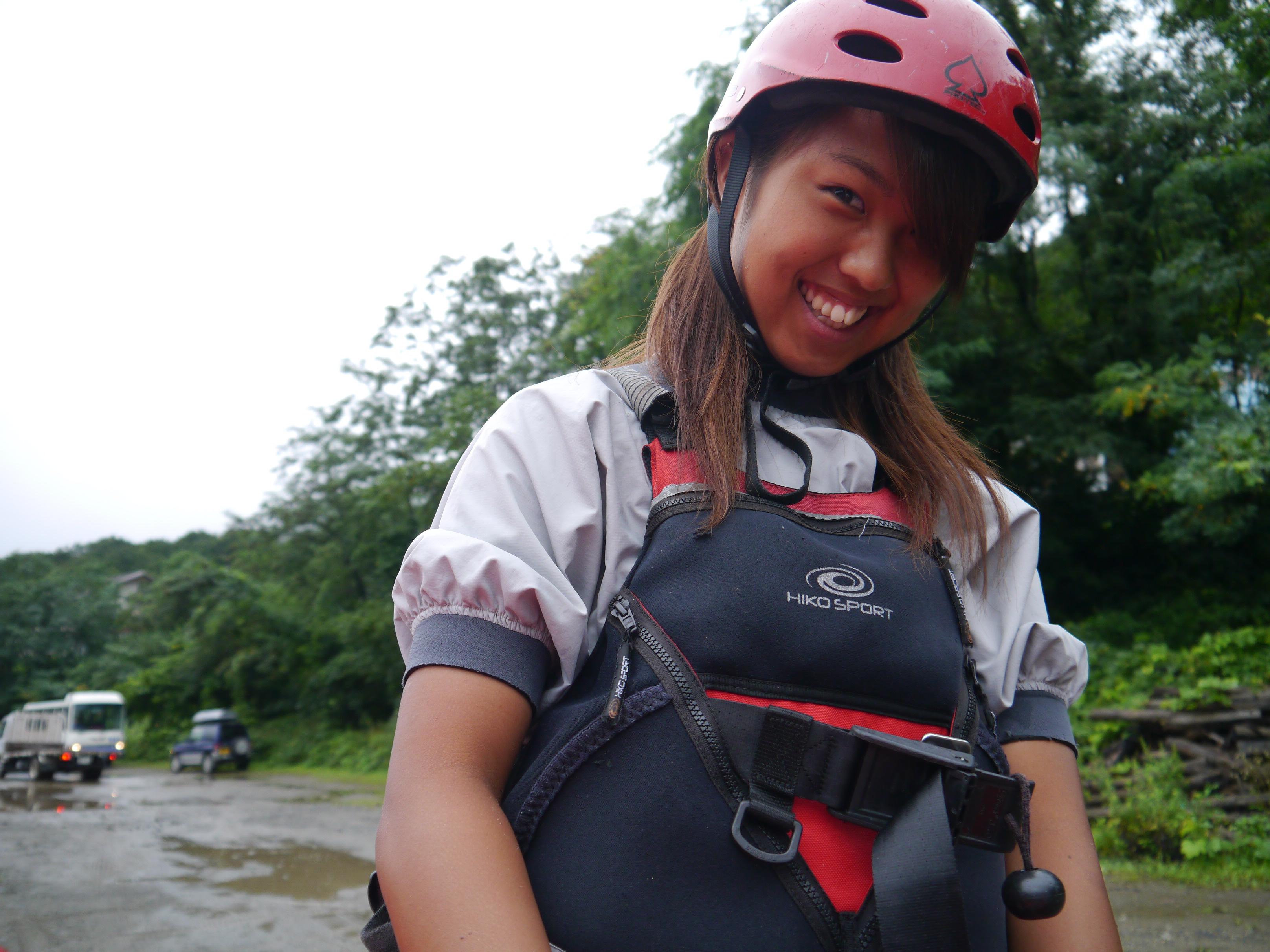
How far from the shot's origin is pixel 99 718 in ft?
77.1

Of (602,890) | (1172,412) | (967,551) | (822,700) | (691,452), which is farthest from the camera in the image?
(1172,412)

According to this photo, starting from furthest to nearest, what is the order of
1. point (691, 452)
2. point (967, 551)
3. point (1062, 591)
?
1. point (1062, 591)
2. point (967, 551)
3. point (691, 452)

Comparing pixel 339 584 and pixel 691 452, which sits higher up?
pixel 691 452

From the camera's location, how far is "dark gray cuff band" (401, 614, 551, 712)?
92 centimetres

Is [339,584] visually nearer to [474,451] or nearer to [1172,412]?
[1172,412]

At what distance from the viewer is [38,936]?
546 centimetres

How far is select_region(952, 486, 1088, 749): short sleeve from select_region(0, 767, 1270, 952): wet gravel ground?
399 cm

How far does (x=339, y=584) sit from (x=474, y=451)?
90.2ft

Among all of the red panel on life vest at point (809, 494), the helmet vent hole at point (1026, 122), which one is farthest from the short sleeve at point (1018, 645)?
the helmet vent hole at point (1026, 122)

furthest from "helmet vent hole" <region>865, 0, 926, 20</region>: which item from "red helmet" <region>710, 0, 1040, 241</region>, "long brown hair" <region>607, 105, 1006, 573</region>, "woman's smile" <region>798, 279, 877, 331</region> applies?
"woman's smile" <region>798, 279, 877, 331</region>

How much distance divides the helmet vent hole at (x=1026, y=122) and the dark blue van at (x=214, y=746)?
2713cm

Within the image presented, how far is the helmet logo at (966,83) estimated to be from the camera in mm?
1264

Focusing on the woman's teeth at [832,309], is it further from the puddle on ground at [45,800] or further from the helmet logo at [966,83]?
the puddle on ground at [45,800]

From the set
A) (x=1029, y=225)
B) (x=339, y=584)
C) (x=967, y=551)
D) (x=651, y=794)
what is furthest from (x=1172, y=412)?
(x=339, y=584)
